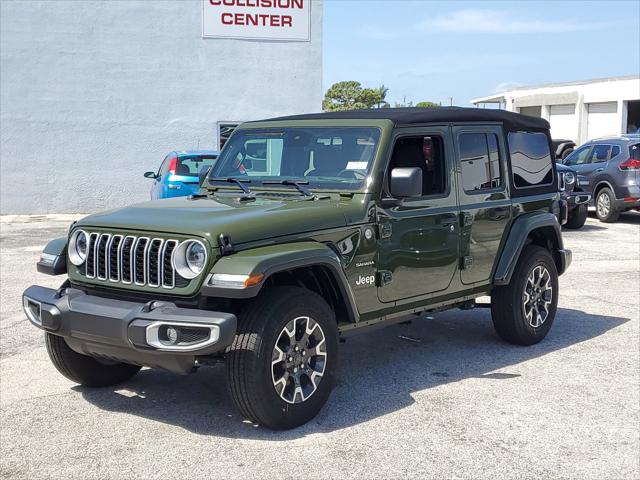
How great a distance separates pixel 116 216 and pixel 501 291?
11.0 feet

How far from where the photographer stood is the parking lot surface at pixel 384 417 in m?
4.48

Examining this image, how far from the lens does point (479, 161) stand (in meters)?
6.63

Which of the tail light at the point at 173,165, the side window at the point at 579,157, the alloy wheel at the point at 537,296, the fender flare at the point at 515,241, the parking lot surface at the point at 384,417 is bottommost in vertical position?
the parking lot surface at the point at 384,417

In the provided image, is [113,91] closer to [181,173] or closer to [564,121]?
[181,173]

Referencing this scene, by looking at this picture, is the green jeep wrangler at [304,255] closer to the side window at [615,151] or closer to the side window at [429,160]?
the side window at [429,160]

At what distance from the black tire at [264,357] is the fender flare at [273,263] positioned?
0.48 feet

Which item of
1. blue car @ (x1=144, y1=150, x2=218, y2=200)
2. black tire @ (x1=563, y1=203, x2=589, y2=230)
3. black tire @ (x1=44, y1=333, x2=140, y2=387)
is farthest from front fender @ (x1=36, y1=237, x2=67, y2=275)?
black tire @ (x1=563, y1=203, x2=589, y2=230)

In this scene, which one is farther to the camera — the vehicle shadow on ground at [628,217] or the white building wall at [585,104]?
the white building wall at [585,104]

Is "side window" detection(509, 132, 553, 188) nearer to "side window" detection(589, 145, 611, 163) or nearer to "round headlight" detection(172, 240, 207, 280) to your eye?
"round headlight" detection(172, 240, 207, 280)

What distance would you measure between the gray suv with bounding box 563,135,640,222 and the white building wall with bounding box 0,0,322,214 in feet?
22.3

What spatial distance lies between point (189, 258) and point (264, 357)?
72 centimetres

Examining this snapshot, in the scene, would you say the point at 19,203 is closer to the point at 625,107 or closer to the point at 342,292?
the point at 342,292

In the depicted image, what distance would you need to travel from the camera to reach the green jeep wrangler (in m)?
4.70

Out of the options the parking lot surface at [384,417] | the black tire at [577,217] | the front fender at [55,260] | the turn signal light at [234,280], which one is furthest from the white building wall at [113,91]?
the turn signal light at [234,280]
